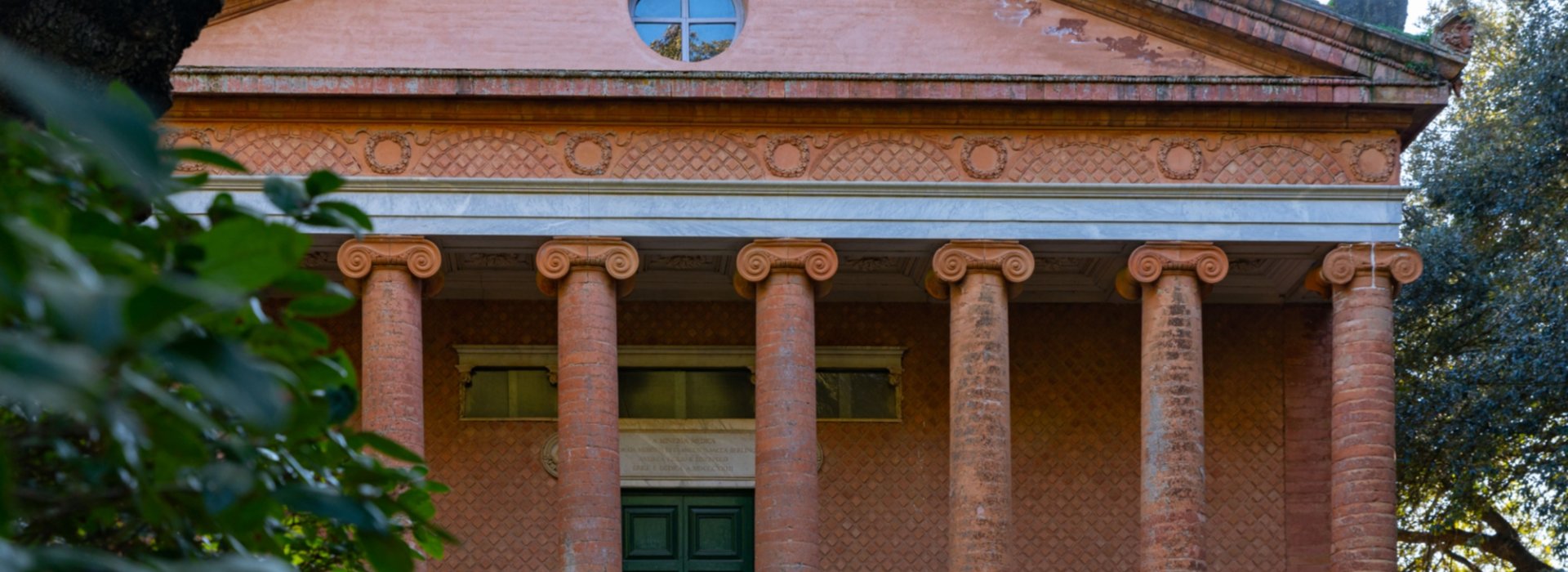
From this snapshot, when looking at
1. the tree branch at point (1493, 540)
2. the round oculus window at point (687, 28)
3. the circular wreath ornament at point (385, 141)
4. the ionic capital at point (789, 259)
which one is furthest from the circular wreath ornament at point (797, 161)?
the tree branch at point (1493, 540)

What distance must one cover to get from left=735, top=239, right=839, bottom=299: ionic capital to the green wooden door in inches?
126

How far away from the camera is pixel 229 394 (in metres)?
2.87

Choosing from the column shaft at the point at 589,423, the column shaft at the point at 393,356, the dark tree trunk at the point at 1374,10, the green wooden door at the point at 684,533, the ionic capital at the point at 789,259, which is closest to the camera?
the column shaft at the point at 589,423

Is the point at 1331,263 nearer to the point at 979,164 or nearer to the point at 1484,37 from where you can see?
the point at 979,164

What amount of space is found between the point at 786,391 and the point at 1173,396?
3.28 meters

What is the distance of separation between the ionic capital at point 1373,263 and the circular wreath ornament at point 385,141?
26.3 ft

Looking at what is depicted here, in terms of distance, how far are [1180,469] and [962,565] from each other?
2.00 meters

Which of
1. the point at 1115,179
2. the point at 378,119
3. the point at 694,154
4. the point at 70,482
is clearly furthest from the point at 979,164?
the point at 70,482

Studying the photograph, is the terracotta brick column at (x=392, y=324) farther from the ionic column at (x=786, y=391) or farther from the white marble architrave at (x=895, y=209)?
the ionic column at (x=786, y=391)

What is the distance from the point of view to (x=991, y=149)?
1759 cm

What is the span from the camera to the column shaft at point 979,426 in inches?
656

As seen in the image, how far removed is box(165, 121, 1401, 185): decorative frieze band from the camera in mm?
17406

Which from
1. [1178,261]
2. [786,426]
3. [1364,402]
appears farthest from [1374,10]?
[786,426]

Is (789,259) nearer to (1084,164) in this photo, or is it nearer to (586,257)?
(586,257)
